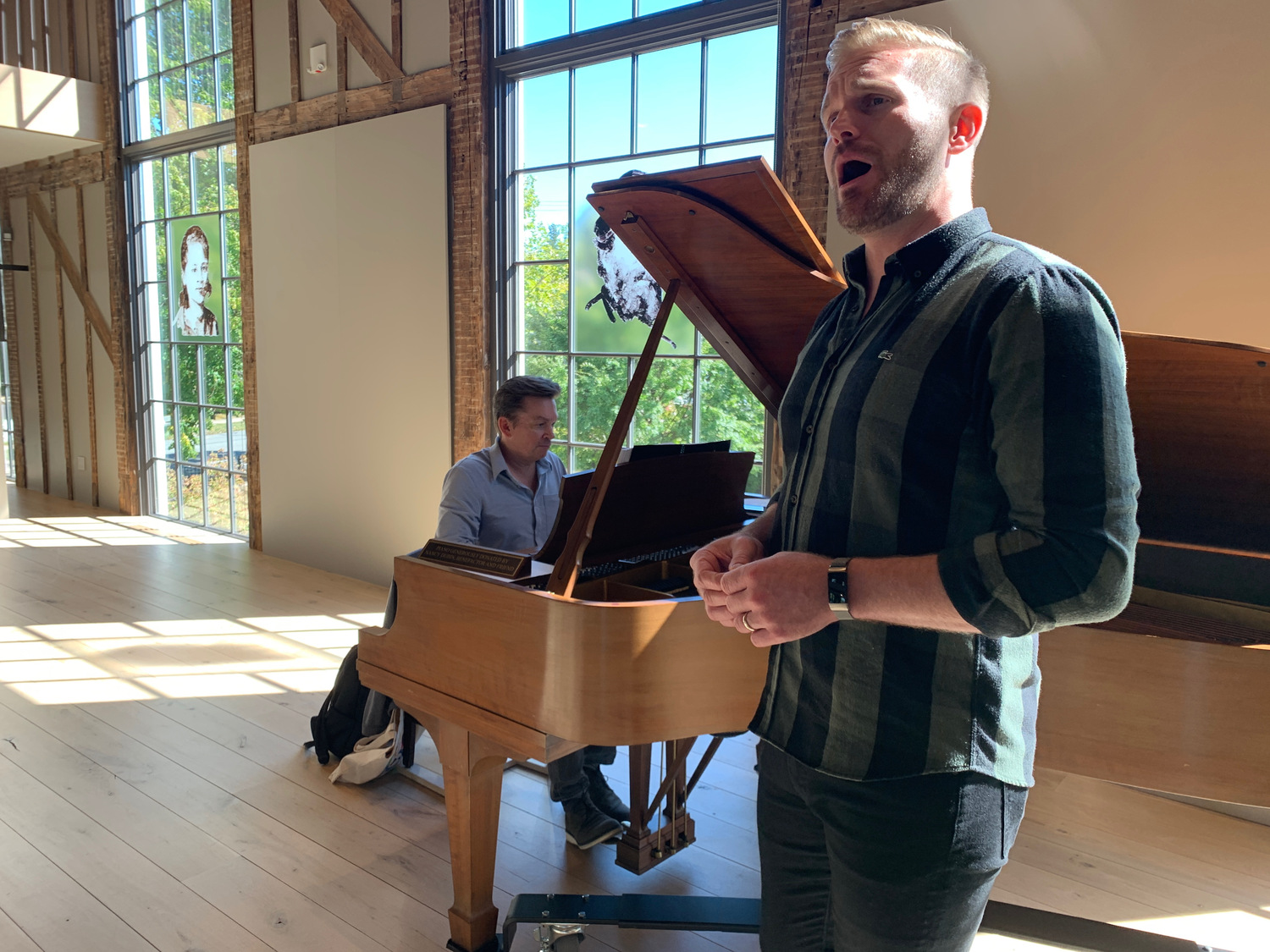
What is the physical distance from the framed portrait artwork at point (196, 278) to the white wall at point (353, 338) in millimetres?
818

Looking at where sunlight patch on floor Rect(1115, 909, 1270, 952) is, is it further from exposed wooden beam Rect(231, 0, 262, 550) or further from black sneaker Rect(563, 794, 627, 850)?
exposed wooden beam Rect(231, 0, 262, 550)

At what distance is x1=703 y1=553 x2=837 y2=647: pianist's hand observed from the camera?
96 cm

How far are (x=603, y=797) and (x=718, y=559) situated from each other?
1.86 meters

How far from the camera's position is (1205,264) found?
2998 millimetres

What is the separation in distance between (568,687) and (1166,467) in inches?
46.6

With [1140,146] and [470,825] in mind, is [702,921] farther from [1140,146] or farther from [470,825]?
[1140,146]

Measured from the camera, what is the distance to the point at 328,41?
226 inches

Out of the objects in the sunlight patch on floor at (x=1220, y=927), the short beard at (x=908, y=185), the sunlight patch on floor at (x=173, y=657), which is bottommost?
the sunlight patch on floor at (x=1220, y=927)

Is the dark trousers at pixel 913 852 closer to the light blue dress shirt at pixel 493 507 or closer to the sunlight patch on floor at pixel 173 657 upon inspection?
Answer: the light blue dress shirt at pixel 493 507

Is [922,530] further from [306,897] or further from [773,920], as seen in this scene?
[306,897]

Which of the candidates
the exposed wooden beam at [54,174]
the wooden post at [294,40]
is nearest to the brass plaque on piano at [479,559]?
the wooden post at [294,40]

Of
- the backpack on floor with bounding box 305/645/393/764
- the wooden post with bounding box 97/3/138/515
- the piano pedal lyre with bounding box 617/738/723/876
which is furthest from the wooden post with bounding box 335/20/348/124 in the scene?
the piano pedal lyre with bounding box 617/738/723/876

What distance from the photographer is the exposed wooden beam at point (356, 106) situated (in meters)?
5.18

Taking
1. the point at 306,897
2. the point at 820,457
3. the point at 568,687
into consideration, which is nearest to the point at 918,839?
the point at 820,457
